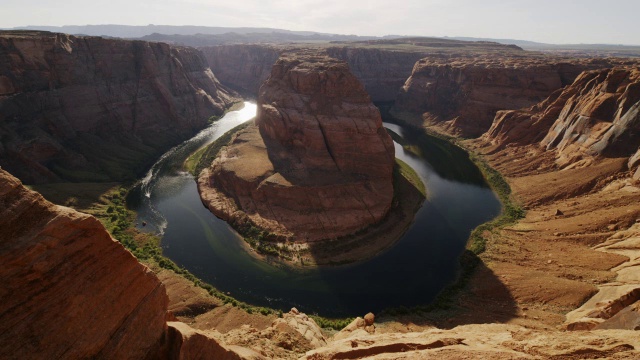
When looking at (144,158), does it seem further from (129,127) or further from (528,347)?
(528,347)

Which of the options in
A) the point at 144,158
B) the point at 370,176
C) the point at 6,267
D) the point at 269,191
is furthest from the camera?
the point at 144,158

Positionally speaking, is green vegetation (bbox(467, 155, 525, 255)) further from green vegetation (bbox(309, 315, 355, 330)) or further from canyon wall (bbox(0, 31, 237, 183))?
canyon wall (bbox(0, 31, 237, 183))

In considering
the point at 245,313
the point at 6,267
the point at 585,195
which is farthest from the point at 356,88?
the point at 6,267

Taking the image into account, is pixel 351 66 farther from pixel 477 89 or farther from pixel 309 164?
pixel 309 164

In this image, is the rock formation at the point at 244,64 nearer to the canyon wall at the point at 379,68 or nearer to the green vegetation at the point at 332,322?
the canyon wall at the point at 379,68

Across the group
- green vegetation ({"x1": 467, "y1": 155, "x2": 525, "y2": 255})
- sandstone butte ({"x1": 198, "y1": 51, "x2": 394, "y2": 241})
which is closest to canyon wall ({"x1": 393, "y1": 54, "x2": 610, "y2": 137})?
green vegetation ({"x1": 467, "y1": 155, "x2": 525, "y2": 255})

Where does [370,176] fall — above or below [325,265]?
above

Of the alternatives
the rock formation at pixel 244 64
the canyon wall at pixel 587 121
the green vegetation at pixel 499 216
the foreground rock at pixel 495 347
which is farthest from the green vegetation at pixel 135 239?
the rock formation at pixel 244 64
